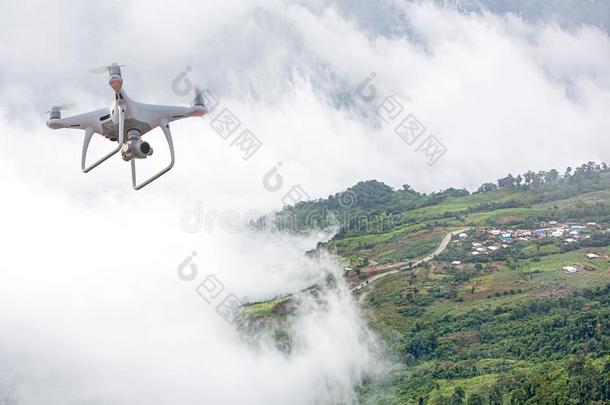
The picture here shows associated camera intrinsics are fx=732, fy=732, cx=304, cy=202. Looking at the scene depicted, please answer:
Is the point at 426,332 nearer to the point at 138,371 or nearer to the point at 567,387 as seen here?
the point at 567,387

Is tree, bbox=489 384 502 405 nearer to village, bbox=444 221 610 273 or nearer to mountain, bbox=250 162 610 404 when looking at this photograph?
mountain, bbox=250 162 610 404

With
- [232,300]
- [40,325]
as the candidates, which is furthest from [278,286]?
[40,325]

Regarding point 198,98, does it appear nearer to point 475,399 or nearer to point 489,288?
point 475,399

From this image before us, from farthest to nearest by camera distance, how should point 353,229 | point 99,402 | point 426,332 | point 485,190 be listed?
point 485,190 < point 353,229 < point 99,402 < point 426,332

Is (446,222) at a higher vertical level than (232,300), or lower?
higher

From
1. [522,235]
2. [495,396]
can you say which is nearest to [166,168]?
[495,396]

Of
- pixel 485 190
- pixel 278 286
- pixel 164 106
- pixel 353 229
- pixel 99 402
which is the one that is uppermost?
pixel 485 190
